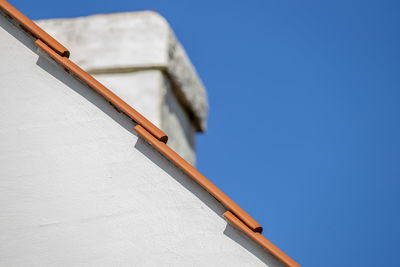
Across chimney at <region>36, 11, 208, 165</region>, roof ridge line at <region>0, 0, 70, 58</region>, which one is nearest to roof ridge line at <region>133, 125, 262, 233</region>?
roof ridge line at <region>0, 0, 70, 58</region>

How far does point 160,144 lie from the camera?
2840 mm

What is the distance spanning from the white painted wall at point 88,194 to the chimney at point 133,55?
8.86ft

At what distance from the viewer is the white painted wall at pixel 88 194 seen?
8.92ft

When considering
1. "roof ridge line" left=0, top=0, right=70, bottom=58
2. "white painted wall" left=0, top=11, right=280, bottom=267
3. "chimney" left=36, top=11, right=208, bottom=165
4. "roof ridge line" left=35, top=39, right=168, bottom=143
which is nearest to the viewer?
"white painted wall" left=0, top=11, right=280, bottom=267

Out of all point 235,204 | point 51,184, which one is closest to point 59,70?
point 51,184

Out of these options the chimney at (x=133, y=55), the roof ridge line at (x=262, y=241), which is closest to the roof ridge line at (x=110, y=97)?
the roof ridge line at (x=262, y=241)

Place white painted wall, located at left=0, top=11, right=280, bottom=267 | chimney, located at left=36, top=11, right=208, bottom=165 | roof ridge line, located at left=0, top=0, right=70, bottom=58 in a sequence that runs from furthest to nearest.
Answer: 1. chimney, located at left=36, top=11, right=208, bottom=165
2. roof ridge line, located at left=0, top=0, right=70, bottom=58
3. white painted wall, located at left=0, top=11, right=280, bottom=267

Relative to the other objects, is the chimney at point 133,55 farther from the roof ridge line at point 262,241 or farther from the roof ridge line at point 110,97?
the roof ridge line at point 262,241

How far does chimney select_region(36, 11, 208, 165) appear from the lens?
5.76 m

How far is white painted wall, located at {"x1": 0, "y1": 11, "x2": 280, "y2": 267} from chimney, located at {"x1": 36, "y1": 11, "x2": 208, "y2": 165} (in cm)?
270

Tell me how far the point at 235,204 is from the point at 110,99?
0.86 metres

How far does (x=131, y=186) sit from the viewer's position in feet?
9.21

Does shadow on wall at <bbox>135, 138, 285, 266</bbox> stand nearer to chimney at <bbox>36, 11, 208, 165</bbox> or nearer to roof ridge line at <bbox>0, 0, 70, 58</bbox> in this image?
roof ridge line at <bbox>0, 0, 70, 58</bbox>

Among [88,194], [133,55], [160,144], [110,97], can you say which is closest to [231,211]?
[160,144]
